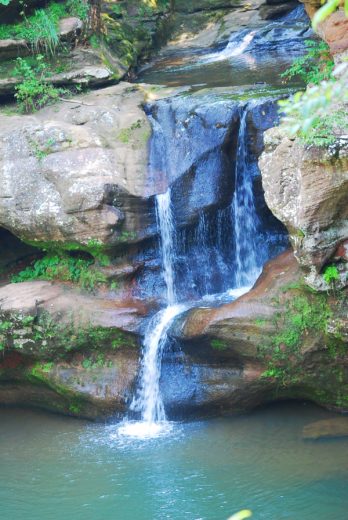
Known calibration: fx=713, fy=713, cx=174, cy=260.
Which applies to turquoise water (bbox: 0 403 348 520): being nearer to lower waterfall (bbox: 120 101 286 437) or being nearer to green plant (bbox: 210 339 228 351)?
green plant (bbox: 210 339 228 351)

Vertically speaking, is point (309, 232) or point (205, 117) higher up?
point (205, 117)

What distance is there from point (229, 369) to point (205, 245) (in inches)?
77.4

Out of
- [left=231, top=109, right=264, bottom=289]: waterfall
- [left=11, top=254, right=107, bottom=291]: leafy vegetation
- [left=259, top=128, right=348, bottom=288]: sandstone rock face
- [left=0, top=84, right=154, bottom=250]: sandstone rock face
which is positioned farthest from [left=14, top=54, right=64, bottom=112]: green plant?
[left=259, top=128, right=348, bottom=288]: sandstone rock face

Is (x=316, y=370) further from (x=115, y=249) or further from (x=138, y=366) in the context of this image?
(x=115, y=249)

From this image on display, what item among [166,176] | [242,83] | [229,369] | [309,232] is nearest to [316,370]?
[229,369]

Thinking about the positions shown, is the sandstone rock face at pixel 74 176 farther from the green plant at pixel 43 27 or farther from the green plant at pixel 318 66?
the green plant at pixel 318 66

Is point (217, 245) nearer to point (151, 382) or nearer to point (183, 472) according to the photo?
point (151, 382)

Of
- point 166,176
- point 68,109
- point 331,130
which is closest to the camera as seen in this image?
point 331,130

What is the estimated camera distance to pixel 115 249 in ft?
30.7

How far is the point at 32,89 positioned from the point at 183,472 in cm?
619

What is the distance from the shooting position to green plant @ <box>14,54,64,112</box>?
10.6 m

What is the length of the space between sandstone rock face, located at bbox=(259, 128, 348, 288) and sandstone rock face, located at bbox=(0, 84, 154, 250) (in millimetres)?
2183

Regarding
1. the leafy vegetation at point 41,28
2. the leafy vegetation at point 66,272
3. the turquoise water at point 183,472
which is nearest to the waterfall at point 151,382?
the turquoise water at point 183,472

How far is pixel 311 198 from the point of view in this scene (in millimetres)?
7441
